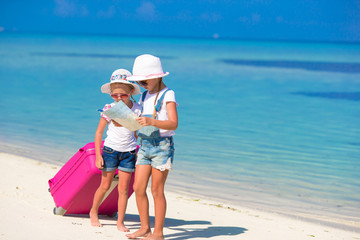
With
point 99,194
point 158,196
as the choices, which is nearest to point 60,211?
point 99,194

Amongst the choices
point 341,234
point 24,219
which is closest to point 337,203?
point 341,234

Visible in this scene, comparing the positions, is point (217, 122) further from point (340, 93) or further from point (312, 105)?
point (340, 93)

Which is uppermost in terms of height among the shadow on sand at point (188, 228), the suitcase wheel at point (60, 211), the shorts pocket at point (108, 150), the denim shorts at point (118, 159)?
the shorts pocket at point (108, 150)

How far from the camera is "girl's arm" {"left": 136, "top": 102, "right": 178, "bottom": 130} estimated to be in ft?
12.1

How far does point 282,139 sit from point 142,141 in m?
6.87

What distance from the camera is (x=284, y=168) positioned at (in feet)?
25.8

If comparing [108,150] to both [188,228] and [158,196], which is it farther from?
[188,228]

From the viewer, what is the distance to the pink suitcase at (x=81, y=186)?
4375 mm

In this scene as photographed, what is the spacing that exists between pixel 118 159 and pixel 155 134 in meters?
0.53

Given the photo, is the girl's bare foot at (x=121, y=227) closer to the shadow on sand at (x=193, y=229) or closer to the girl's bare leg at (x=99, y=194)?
the girl's bare leg at (x=99, y=194)

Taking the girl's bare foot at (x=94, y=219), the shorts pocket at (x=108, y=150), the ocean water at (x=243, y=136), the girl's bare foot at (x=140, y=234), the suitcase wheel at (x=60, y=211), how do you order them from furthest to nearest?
the ocean water at (x=243, y=136), the suitcase wheel at (x=60, y=211), the girl's bare foot at (x=94, y=219), the shorts pocket at (x=108, y=150), the girl's bare foot at (x=140, y=234)

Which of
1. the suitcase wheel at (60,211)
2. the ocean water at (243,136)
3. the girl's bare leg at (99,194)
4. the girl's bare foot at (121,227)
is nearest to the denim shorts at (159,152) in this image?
the girl's bare leg at (99,194)

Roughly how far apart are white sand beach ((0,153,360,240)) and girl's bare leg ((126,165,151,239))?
0.19 m

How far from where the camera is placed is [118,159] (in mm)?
4230
